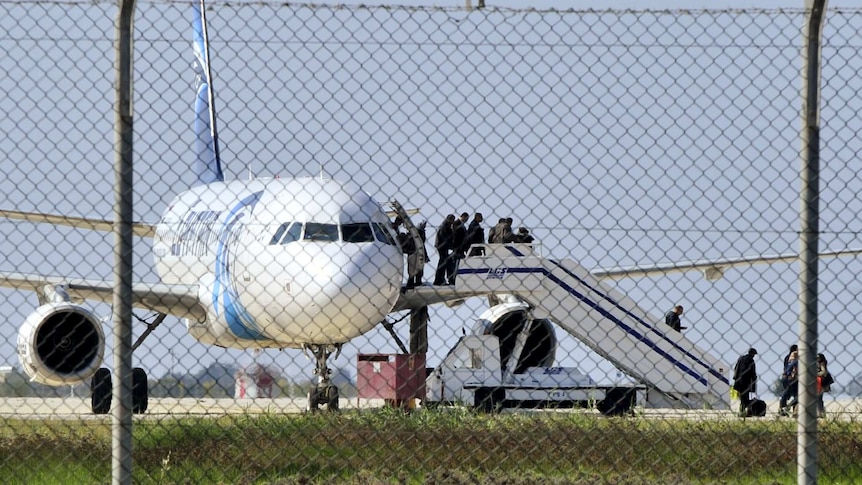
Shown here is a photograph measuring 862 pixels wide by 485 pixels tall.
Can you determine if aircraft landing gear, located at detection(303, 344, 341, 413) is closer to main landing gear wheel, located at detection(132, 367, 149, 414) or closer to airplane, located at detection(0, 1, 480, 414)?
airplane, located at detection(0, 1, 480, 414)

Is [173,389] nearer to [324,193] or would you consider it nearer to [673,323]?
[324,193]

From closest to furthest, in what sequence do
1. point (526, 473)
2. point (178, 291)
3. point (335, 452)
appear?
point (526, 473), point (335, 452), point (178, 291)

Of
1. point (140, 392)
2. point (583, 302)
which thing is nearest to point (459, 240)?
point (583, 302)

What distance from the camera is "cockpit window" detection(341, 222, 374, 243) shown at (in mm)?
18656

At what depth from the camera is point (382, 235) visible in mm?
19141

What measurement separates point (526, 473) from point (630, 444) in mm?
1472

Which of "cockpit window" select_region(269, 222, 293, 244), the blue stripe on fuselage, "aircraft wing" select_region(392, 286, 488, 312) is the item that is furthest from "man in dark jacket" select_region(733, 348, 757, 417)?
the blue stripe on fuselage

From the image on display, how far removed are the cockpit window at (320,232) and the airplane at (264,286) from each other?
0.7 inches

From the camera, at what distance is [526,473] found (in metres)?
9.12

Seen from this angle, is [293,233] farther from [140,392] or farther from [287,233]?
[140,392]

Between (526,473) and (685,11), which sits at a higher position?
(685,11)

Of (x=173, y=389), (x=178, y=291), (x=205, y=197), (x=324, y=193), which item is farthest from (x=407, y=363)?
(x=173, y=389)

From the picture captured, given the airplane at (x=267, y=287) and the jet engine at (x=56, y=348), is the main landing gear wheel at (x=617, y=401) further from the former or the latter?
the jet engine at (x=56, y=348)

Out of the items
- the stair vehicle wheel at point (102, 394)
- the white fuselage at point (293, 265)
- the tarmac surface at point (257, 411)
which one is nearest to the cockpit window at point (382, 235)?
the white fuselage at point (293, 265)
